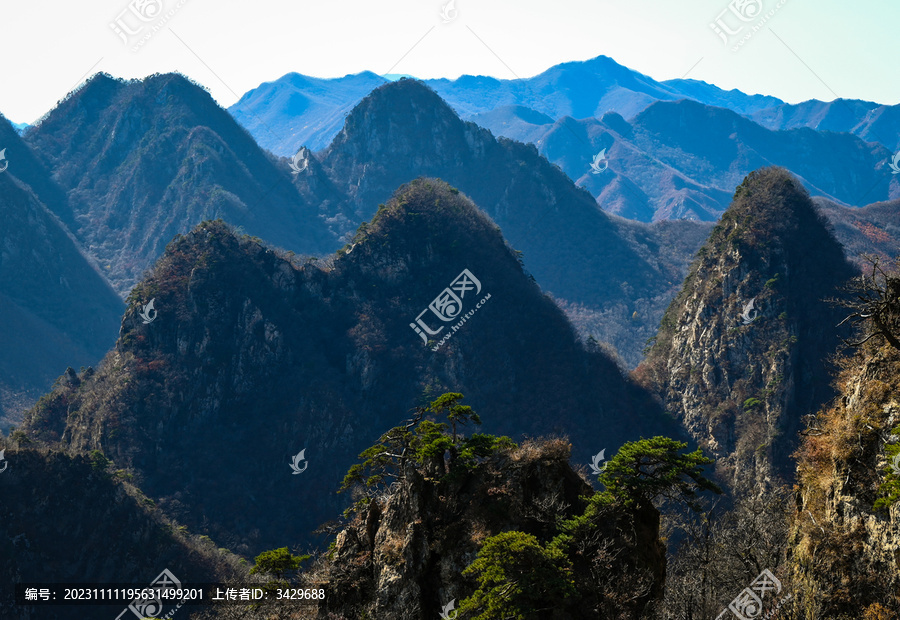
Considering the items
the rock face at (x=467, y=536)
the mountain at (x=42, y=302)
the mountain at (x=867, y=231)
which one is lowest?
the mountain at (x=42, y=302)

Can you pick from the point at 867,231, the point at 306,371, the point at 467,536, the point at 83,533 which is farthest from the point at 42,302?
the point at 867,231

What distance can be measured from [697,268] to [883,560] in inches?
3433

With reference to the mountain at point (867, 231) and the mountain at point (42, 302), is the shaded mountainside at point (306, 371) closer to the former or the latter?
the mountain at point (42, 302)

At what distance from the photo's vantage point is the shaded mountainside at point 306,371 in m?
80.9

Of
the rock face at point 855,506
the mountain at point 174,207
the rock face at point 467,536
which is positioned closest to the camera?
the rock face at point 855,506

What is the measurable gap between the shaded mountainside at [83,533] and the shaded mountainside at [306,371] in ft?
32.5

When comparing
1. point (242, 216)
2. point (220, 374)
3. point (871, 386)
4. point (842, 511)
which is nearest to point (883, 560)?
point (842, 511)

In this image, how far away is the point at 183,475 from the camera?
79.7 meters

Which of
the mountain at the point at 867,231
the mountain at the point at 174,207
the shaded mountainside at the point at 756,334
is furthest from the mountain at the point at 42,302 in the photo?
the mountain at the point at 867,231

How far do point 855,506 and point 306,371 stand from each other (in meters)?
80.3

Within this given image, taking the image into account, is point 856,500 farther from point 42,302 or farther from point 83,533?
point 42,302

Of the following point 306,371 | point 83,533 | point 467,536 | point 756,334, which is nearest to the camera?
point 467,536

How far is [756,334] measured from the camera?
89062 mm

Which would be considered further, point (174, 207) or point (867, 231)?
point (174, 207)
